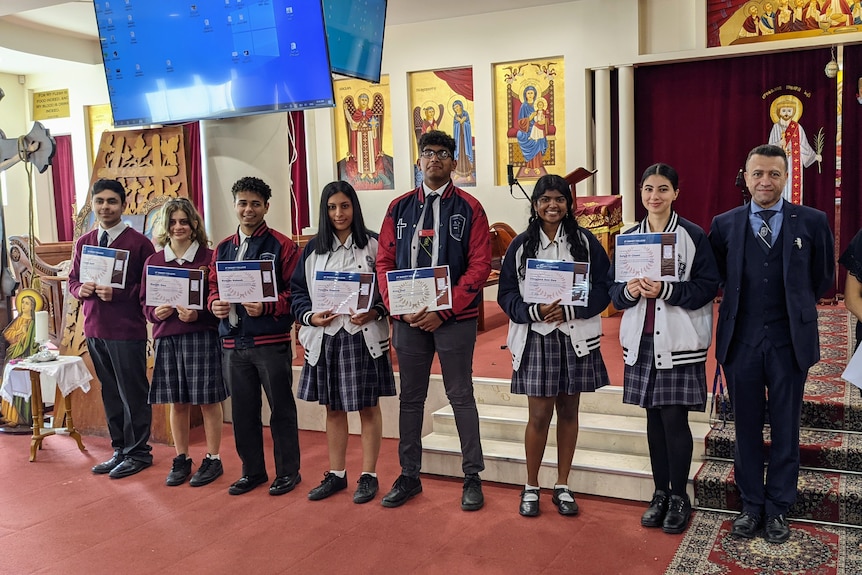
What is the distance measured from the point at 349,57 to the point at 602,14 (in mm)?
4592

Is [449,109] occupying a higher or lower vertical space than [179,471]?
higher

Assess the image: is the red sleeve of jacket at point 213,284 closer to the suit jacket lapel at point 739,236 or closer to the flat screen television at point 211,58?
the flat screen television at point 211,58

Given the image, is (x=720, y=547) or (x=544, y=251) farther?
(x=544, y=251)

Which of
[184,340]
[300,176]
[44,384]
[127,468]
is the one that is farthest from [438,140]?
[300,176]

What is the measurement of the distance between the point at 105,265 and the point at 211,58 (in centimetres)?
132

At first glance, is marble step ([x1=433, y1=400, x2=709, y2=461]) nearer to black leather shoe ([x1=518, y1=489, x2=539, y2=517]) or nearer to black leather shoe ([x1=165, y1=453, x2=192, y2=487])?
black leather shoe ([x1=518, y1=489, x2=539, y2=517])

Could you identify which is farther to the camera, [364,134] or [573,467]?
[364,134]

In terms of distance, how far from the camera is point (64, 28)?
9.93 metres

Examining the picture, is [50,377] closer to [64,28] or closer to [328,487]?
[328,487]

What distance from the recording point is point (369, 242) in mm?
4051

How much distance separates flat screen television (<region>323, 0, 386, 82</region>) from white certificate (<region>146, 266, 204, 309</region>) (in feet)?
4.42

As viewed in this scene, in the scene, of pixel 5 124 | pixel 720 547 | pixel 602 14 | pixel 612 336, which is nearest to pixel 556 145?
pixel 602 14

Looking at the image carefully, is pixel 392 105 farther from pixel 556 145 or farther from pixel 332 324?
pixel 332 324

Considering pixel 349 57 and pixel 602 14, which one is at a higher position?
pixel 602 14
